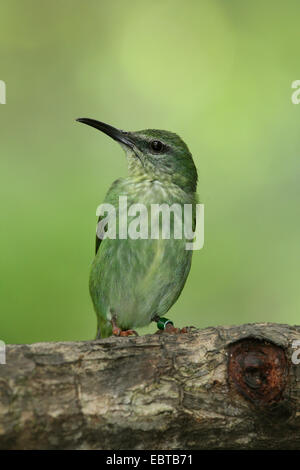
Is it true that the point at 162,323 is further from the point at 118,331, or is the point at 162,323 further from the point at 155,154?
the point at 155,154

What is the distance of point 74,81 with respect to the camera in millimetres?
10102

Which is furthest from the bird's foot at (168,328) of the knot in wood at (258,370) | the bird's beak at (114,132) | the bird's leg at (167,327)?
the bird's beak at (114,132)

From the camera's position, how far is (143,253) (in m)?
7.18

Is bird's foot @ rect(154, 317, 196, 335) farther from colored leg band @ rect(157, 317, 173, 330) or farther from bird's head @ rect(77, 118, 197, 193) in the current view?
bird's head @ rect(77, 118, 197, 193)

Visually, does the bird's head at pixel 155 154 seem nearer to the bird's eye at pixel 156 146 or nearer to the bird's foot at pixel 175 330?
the bird's eye at pixel 156 146

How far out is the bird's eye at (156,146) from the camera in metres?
7.94

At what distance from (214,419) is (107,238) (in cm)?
288

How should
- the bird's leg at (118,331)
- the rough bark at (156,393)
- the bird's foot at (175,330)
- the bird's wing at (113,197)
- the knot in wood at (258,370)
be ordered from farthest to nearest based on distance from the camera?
1. the bird's wing at (113,197)
2. the bird's leg at (118,331)
3. the bird's foot at (175,330)
4. the knot in wood at (258,370)
5. the rough bark at (156,393)

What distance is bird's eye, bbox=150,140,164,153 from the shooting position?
26.0ft

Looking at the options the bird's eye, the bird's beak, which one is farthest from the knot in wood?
the bird's beak

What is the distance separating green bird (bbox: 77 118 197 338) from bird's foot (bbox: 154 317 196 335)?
2cm

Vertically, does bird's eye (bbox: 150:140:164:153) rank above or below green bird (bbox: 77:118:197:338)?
above

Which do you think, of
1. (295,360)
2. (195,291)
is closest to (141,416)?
(295,360)

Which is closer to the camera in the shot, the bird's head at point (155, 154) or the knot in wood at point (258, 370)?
the knot in wood at point (258, 370)
